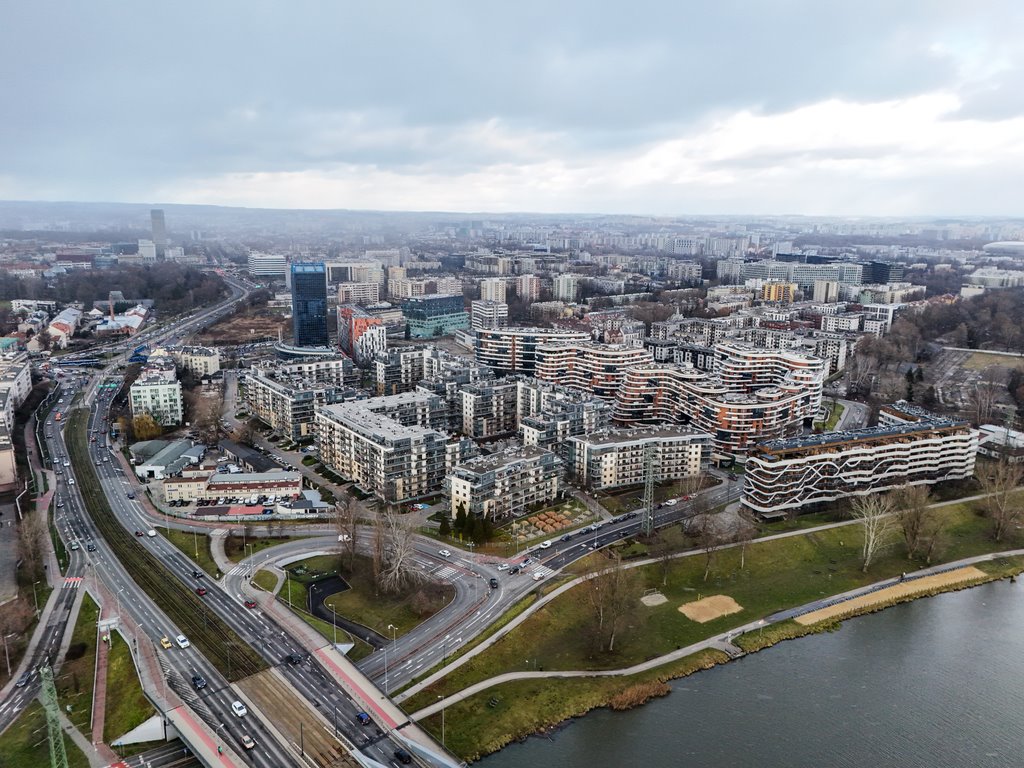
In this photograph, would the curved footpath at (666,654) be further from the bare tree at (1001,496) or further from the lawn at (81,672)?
the lawn at (81,672)

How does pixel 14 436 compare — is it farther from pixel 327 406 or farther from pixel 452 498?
pixel 452 498

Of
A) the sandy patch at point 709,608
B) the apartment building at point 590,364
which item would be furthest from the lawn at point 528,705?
the apartment building at point 590,364

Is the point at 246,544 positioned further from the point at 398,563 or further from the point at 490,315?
the point at 490,315

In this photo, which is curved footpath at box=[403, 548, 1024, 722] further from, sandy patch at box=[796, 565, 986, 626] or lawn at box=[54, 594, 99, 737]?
lawn at box=[54, 594, 99, 737]

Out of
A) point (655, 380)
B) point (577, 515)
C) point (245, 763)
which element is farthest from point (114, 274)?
point (245, 763)

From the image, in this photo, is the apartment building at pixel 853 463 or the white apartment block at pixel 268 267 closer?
the apartment building at pixel 853 463

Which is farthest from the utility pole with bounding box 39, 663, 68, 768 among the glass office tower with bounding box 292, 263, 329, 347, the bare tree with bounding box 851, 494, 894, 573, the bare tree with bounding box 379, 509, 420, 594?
the glass office tower with bounding box 292, 263, 329, 347

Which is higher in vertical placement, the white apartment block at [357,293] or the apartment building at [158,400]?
the white apartment block at [357,293]
